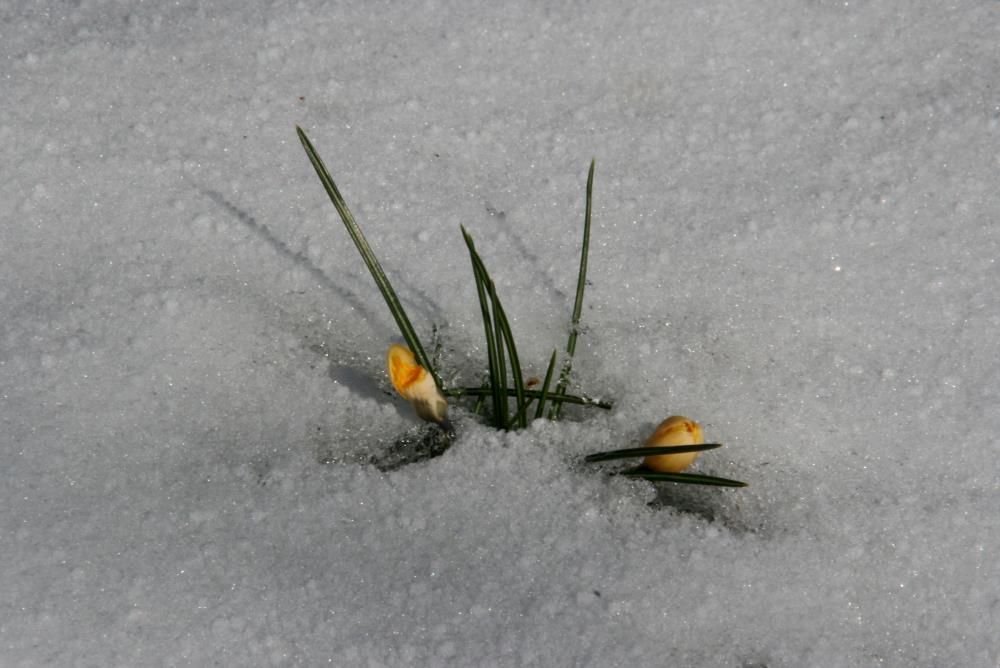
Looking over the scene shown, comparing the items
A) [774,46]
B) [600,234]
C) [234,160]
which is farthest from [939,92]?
[234,160]

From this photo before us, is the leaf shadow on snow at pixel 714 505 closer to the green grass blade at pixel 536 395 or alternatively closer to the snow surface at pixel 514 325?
the snow surface at pixel 514 325

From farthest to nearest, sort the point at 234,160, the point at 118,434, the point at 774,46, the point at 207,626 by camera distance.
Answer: the point at 774,46, the point at 234,160, the point at 118,434, the point at 207,626

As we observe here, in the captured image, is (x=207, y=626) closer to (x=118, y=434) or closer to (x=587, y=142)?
(x=118, y=434)

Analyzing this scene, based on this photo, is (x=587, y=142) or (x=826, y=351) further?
(x=587, y=142)

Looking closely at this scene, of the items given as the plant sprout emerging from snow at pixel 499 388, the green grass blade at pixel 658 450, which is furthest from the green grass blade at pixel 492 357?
the green grass blade at pixel 658 450

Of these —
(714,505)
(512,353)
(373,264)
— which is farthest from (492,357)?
(714,505)
